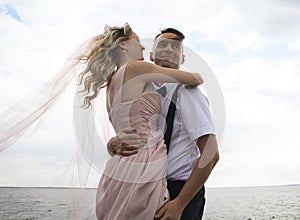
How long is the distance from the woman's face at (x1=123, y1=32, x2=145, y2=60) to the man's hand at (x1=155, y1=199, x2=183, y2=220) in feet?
3.29

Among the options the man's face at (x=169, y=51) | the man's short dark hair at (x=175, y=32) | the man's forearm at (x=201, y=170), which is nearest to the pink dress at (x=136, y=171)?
the man's forearm at (x=201, y=170)

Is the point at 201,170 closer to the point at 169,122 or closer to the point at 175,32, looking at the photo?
the point at 169,122

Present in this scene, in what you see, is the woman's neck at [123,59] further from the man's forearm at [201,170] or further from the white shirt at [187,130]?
the man's forearm at [201,170]

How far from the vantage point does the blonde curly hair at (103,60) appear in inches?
128

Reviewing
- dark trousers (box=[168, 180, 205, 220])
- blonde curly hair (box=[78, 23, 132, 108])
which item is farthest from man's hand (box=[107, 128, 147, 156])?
blonde curly hair (box=[78, 23, 132, 108])

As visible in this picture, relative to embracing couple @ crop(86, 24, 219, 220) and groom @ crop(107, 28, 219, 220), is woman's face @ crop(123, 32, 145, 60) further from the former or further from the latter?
groom @ crop(107, 28, 219, 220)

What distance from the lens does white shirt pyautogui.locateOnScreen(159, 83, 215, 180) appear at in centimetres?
295

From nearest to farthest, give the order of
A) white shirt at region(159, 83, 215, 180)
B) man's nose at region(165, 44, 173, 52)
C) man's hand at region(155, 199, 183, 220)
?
man's hand at region(155, 199, 183, 220) < white shirt at region(159, 83, 215, 180) < man's nose at region(165, 44, 173, 52)

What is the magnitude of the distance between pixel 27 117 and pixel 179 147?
1.31 metres

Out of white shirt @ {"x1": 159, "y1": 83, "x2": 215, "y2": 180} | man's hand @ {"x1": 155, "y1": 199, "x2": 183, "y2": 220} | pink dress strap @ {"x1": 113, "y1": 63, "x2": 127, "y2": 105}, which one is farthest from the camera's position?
pink dress strap @ {"x1": 113, "y1": 63, "x2": 127, "y2": 105}

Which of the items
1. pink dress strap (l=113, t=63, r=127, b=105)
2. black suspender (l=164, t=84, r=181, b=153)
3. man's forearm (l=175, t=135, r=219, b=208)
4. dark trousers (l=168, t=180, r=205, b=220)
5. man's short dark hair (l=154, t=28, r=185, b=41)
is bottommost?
dark trousers (l=168, t=180, r=205, b=220)

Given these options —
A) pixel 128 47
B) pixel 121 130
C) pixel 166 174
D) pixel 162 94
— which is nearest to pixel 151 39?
pixel 128 47

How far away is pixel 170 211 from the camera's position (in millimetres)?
2830

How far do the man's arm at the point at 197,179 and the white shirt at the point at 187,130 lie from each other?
65mm
